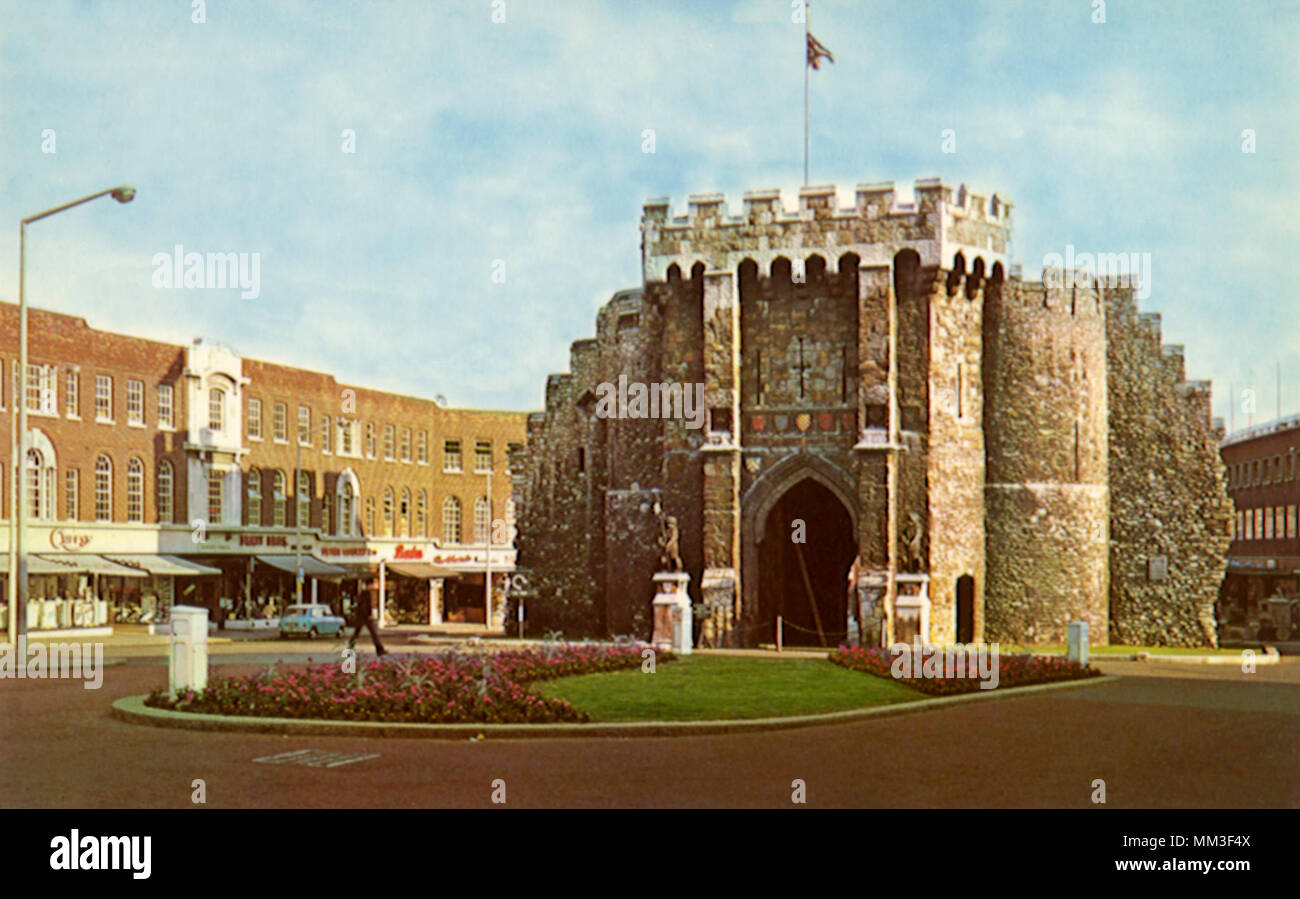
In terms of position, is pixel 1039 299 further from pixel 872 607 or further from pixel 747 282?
pixel 872 607

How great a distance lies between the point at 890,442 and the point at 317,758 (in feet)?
75.2

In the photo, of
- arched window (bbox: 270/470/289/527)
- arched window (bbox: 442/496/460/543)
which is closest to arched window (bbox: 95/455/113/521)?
arched window (bbox: 270/470/289/527)

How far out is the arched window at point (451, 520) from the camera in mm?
68250

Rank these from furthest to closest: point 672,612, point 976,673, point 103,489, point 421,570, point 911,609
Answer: point 421,570, point 103,489, point 672,612, point 911,609, point 976,673

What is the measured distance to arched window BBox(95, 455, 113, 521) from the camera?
49.1 meters

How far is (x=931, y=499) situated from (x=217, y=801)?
26.4 meters

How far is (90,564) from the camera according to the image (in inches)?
1871

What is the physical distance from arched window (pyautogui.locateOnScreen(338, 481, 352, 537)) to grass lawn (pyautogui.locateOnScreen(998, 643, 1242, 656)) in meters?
33.7

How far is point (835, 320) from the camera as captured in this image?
35.9 metres

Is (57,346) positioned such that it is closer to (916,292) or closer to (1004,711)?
(916,292)

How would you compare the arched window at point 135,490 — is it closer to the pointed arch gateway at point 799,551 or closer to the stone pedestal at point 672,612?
the stone pedestal at point 672,612

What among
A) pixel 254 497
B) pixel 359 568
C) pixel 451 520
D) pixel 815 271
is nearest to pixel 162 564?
pixel 254 497

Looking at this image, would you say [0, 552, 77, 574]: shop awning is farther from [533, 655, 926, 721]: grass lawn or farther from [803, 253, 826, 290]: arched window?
[533, 655, 926, 721]: grass lawn
